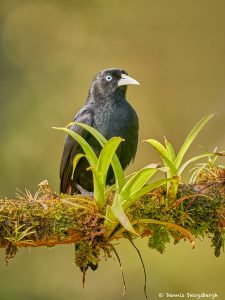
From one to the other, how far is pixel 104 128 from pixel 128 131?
0.18 m

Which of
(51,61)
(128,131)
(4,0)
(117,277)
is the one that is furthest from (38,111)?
(128,131)

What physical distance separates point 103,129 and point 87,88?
7.27 m

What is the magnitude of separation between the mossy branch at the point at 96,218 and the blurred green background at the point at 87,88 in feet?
17.3

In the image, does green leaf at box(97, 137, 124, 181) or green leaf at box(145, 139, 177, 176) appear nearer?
green leaf at box(97, 137, 124, 181)

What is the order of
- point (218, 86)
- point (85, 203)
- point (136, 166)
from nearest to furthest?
point (85, 203), point (136, 166), point (218, 86)

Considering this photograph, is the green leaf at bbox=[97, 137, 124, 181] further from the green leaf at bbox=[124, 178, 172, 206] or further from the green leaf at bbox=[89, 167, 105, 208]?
the green leaf at bbox=[124, 178, 172, 206]

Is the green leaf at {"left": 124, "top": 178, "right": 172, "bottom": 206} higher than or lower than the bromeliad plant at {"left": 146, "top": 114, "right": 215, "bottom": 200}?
lower

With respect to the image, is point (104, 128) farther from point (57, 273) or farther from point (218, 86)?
point (218, 86)

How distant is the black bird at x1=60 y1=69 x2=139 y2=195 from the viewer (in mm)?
6270

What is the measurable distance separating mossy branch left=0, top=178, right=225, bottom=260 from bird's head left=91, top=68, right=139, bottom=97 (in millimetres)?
2320

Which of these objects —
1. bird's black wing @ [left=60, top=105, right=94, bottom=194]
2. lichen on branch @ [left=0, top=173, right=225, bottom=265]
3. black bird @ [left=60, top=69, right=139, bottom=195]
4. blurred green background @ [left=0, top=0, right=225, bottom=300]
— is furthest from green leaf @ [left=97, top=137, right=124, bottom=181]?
blurred green background @ [left=0, top=0, right=225, bottom=300]

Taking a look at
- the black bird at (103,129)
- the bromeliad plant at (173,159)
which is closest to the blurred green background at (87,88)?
the black bird at (103,129)

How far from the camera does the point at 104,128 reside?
6.27 meters

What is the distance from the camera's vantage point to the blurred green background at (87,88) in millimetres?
10344
